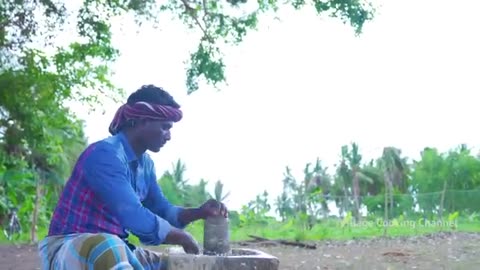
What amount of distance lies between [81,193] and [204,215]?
589 mm

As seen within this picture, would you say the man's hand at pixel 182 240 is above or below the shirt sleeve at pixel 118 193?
below

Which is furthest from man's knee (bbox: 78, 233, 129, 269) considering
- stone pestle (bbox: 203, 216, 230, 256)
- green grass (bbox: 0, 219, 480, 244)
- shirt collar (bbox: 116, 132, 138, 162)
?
green grass (bbox: 0, 219, 480, 244)

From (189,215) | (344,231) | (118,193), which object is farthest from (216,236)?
(344,231)

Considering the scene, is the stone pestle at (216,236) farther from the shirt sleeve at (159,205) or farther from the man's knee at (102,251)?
the man's knee at (102,251)

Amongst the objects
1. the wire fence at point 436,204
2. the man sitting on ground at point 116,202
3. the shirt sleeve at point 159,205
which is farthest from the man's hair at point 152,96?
the wire fence at point 436,204

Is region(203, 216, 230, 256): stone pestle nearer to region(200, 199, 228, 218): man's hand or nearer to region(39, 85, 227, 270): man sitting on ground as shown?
region(200, 199, 228, 218): man's hand

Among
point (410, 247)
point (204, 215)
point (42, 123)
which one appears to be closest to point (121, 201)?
point (204, 215)

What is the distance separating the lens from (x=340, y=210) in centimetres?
2762

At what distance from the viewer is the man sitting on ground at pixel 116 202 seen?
114 inches

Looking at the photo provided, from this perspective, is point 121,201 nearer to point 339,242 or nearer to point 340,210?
point 339,242

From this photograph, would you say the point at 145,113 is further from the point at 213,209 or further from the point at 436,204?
the point at 436,204

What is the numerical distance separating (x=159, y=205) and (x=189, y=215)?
15cm

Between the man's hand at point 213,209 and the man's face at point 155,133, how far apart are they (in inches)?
13.8

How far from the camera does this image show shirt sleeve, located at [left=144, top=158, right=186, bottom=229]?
11.3ft
